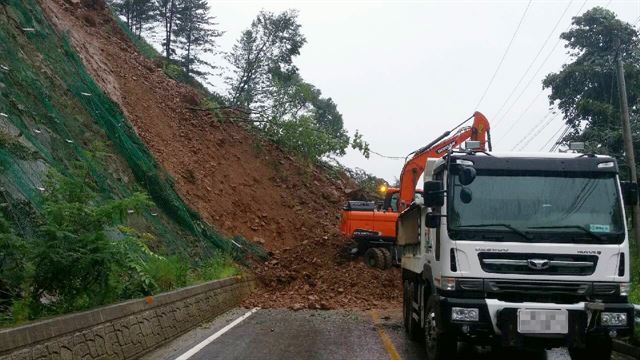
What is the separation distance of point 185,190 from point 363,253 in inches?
294

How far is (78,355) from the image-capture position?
6.99 metres

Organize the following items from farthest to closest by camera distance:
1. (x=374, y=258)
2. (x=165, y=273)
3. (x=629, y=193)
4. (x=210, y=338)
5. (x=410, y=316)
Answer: (x=374, y=258) → (x=165, y=273) → (x=410, y=316) → (x=210, y=338) → (x=629, y=193)

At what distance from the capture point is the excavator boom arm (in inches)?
605

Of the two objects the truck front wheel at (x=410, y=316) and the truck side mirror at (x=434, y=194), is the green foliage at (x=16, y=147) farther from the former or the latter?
the truck front wheel at (x=410, y=316)

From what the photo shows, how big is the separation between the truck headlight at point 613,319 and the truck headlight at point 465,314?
1.45 meters

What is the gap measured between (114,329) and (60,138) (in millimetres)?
7413

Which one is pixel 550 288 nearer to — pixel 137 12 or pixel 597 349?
pixel 597 349

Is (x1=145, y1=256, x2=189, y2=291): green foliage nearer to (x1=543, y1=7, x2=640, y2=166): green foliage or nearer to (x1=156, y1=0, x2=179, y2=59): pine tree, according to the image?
(x1=543, y1=7, x2=640, y2=166): green foliage

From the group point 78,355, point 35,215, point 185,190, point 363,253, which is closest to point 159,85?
point 185,190

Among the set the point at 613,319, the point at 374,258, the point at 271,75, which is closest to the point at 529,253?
the point at 613,319

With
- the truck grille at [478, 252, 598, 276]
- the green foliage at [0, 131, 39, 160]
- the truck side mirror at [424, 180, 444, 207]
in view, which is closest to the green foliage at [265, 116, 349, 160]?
the green foliage at [0, 131, 39, 160]

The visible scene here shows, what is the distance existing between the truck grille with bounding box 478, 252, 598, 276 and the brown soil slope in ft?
34.1

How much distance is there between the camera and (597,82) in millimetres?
26875

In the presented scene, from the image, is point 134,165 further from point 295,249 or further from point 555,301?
point 555,301
